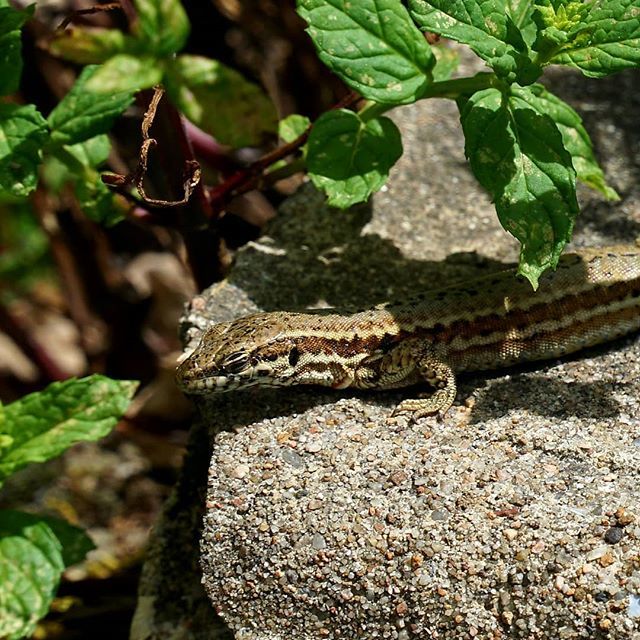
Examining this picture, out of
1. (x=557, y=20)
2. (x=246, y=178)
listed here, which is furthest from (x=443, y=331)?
(x=557, y=20)

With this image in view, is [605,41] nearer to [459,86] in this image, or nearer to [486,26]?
[486,26]

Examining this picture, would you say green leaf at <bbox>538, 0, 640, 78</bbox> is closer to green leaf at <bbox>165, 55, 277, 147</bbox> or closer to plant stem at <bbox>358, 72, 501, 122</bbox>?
plant stem at <bbox>358, 72, 501, 122</bbox>

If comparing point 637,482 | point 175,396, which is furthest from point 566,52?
point 175,396

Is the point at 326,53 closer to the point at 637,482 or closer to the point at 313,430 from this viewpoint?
the point at 313,430

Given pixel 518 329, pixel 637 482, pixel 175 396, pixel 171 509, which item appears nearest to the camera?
pixel 637 482

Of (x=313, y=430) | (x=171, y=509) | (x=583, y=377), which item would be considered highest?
(x=313, y=430)

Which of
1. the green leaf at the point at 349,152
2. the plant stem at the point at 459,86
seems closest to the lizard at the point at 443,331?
the green leaf at the point at 349,152
